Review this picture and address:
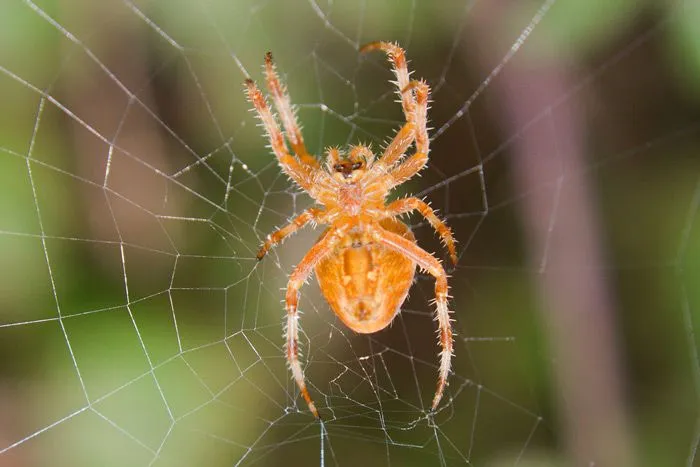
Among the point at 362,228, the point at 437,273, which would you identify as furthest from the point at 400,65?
the point at 437,273

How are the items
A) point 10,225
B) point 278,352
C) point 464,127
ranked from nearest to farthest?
point 10,225 < point 278,352 < point 464,127

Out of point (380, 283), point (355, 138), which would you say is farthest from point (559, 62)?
point (380, 283)

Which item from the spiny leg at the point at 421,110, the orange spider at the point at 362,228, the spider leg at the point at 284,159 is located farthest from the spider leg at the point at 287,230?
the spiny leg at the point at 421,110

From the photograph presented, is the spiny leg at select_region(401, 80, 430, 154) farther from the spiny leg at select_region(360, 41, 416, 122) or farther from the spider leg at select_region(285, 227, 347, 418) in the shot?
the spider leg at select_region(285, 227, 347, 418)

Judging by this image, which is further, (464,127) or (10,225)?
(464,127)

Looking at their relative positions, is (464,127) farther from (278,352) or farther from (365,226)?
(278,352)

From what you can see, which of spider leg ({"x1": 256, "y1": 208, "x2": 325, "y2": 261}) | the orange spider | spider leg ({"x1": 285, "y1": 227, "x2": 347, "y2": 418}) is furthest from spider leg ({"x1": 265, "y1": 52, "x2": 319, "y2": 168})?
spider leg ({"x1": 285, "y1": 227, "x2": 347, "y2": 418})

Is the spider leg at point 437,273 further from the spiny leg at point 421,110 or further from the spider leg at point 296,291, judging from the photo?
the spiny leg at point 421,110
